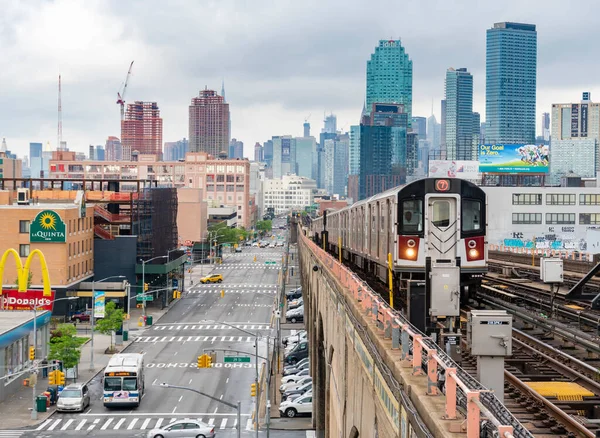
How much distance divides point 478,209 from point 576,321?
278 inches

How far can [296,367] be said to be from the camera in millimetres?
55656

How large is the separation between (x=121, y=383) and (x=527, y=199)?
62.1 meters

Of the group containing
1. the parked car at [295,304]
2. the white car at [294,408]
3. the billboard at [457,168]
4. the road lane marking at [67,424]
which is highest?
the billboard at [457,168]

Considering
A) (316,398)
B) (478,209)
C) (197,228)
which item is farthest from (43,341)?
(197,228)

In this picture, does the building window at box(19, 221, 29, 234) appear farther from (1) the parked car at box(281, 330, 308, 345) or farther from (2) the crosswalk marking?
(2) the crosswalk marking

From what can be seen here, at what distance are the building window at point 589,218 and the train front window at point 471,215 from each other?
252 feet

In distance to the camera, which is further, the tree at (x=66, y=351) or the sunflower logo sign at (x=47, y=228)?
the sunflower logo sign at (x=47, y=228)

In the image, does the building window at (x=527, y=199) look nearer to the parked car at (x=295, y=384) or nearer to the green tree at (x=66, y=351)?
the parked car at (x=295, y=384)

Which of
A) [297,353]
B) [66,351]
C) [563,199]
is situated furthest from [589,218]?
[66,351]

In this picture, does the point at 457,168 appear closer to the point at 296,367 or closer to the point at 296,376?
the point at 296,367

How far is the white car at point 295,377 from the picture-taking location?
51688mm

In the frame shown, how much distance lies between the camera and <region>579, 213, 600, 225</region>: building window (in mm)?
95250

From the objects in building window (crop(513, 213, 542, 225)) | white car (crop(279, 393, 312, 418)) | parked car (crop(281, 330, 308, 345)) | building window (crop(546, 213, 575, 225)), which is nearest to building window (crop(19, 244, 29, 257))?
parked car (crop(281, 330, 308, 345))

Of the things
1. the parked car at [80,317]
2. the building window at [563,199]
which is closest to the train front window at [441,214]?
the parked car at [80,317]
